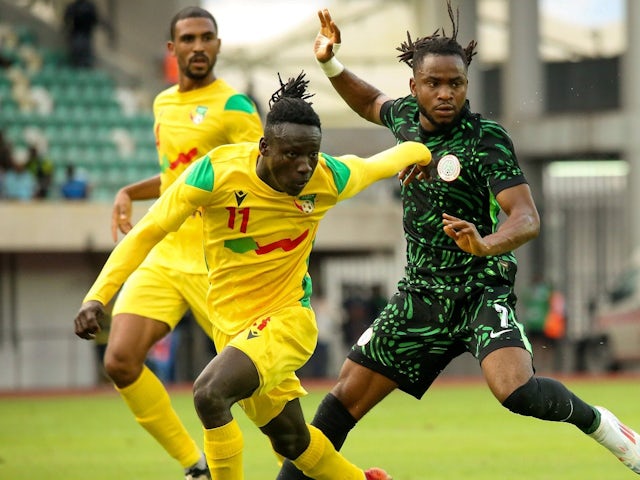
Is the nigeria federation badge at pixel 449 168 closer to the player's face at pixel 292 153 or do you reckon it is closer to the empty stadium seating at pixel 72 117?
the player's face at pixel 292 153

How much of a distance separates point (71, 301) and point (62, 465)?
1272 cm

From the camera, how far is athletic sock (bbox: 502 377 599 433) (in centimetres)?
656

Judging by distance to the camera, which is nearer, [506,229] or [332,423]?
[506,229]

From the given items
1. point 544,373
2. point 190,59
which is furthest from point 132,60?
point 190,59

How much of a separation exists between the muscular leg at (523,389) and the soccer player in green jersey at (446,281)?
0.02 metres

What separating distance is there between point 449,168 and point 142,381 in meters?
2.27

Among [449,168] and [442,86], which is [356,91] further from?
[449,168]

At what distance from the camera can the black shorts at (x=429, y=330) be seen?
22.3 feet

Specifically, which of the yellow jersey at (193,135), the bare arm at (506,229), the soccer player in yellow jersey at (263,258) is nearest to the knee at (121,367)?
the yellow jersey at (193,135)

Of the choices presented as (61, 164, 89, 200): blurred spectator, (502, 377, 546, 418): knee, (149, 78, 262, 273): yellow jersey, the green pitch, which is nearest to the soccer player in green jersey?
(502, 377, 546, 418): knee

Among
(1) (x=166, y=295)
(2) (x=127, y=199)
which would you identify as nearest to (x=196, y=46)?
(2) (x=127, y=199)

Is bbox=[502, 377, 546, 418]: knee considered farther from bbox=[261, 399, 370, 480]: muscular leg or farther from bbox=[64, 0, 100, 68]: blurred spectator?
bbox=[64, 0, 100, 68]: blurred spectator

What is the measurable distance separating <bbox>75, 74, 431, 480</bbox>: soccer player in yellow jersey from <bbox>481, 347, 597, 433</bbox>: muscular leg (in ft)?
2.93

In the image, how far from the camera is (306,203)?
676cm
